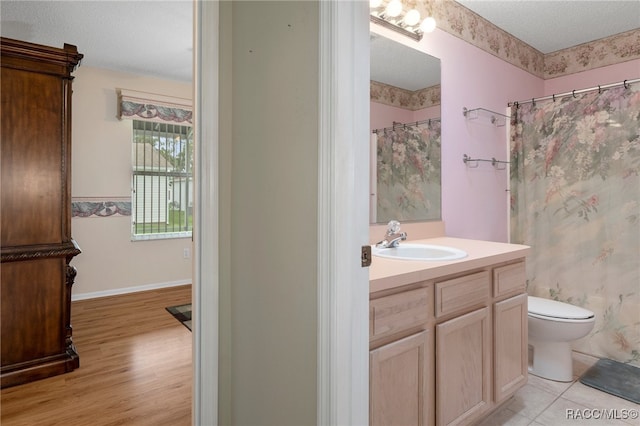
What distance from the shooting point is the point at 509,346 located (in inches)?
66.4

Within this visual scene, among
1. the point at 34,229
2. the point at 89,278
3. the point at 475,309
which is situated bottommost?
the point at 89,278

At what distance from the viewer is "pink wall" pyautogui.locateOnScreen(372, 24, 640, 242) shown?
92.0 inches

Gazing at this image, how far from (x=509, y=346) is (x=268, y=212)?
1375 millimetres

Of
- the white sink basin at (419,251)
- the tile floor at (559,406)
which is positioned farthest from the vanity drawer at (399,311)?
the tile floor at (559,406)

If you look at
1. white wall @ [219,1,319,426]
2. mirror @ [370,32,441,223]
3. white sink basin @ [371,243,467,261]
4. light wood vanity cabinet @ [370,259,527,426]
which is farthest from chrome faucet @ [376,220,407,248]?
white wall @ [219,1,319,426]

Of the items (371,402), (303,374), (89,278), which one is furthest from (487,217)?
(89,278)

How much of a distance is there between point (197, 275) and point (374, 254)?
0.78m

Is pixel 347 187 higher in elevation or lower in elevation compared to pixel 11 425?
higher

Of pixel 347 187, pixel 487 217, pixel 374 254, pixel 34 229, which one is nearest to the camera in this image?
pixel 347 187

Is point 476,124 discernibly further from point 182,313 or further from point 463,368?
point 182,313

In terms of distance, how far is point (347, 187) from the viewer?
870 mm

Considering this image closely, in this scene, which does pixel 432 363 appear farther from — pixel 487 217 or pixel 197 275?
pixel 487 217

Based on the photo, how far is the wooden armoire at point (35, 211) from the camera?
78.4 inches

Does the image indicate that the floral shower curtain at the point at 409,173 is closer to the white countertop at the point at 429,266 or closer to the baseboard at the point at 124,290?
the white countertop at the point at 429,266
